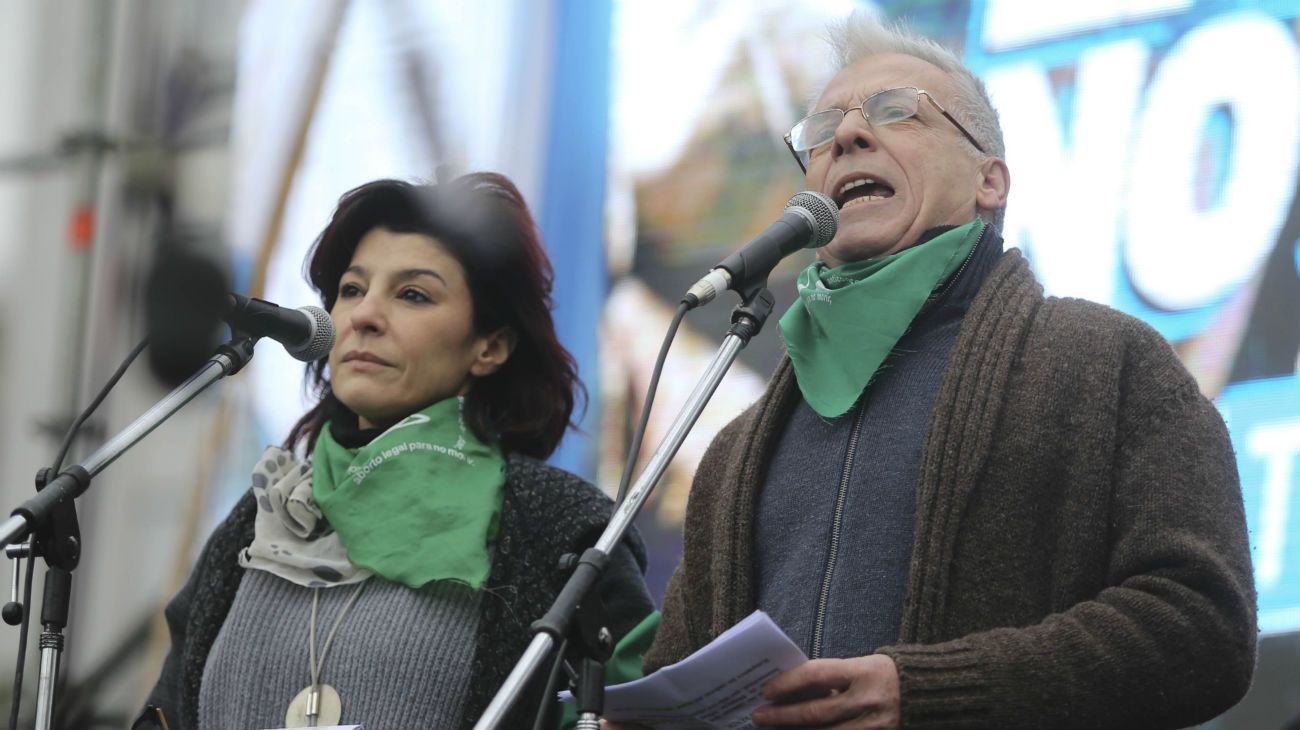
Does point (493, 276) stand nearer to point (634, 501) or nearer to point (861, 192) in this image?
point (861, 192)

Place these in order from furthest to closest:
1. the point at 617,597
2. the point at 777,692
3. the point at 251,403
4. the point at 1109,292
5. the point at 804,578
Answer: the point at 251,403, the point at 1109,292, the point at 617,597, the point at 804,578, the point at 777,692

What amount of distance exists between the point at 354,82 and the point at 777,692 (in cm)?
323

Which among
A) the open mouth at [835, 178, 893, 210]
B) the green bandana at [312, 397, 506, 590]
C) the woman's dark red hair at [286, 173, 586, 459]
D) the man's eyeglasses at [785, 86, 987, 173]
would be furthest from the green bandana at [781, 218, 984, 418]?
the woman's dark red hair at [286, 173, 586, 459]

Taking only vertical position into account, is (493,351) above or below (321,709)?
above

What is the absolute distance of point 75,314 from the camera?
496 cm

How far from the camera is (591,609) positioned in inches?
79.7

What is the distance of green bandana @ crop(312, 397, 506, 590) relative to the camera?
302 centimetres

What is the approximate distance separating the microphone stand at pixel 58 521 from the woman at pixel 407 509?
0.62 m

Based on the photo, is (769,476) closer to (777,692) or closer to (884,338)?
(884,338)

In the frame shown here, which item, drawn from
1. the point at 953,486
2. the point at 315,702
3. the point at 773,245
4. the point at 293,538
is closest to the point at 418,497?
the point at 293,538

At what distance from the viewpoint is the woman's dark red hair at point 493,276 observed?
3.41 m

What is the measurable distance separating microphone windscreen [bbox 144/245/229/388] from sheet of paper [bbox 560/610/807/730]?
0.91 m

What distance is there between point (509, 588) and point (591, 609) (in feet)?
3.17

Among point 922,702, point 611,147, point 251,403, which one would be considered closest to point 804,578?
point 922,702
